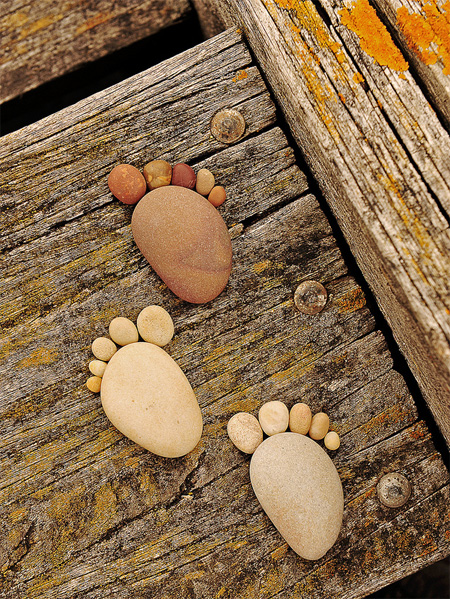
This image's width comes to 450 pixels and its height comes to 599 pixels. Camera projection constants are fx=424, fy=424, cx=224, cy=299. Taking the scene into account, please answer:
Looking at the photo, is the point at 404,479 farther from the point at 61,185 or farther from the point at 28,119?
the point at 28,119

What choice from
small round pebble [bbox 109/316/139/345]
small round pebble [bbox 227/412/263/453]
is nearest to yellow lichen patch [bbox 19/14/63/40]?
small round pebble [bbox 109/316/139/345]

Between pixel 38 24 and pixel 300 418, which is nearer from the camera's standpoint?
pixel 300 418

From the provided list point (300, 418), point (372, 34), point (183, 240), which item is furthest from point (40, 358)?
point (372, 34)

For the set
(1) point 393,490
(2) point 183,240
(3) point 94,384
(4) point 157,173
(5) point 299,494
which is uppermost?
(4) point 157,173

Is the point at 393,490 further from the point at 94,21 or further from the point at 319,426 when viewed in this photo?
the point at 94,21

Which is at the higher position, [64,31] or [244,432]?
[64,31]

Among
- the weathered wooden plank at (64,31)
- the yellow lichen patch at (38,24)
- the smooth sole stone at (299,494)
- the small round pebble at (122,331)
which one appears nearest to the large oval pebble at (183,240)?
the small round pebble at (122,331)

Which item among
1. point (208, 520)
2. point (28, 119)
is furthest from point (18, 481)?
point (28, 119)
